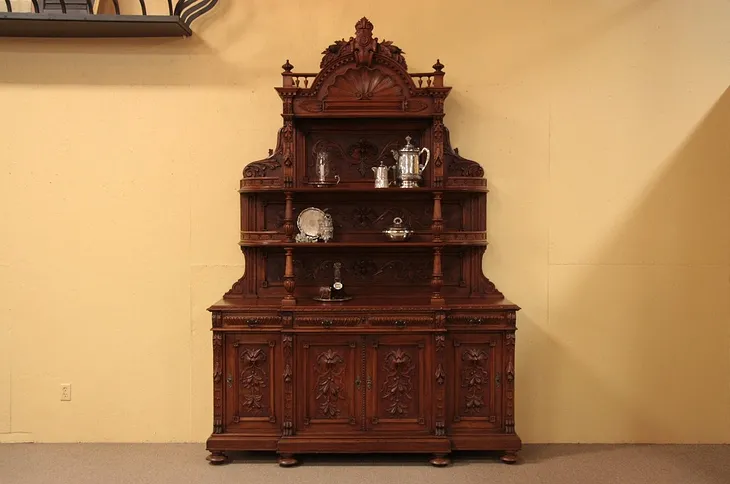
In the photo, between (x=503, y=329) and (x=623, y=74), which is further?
(x=623, y=74)

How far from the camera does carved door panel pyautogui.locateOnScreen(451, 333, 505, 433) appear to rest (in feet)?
11.7

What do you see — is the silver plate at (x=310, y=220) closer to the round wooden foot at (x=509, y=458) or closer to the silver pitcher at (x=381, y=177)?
the silver pitcher at (x=381, y=177)

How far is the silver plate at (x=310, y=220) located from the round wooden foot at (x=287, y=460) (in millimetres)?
1402

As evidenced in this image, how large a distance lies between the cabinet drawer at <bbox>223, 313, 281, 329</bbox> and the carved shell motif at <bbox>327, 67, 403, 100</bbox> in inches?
58.4

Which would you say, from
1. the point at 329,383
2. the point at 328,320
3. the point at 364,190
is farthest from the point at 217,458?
the point at 364,190

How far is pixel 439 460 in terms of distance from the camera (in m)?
3.53

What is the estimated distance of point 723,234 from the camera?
159 inches

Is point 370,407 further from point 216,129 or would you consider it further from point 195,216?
point 216,129

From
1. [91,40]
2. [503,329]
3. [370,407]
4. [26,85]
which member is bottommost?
[370,407]

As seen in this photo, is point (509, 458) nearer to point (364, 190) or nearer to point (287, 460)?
point (287, 460)

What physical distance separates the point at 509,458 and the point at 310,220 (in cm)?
196

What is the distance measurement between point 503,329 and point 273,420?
152 centimetres

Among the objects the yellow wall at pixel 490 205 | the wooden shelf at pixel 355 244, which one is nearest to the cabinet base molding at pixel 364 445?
the yellow wall at pixel 490 205

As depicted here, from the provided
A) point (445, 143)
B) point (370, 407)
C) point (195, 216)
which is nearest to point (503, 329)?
point (370, 407)
